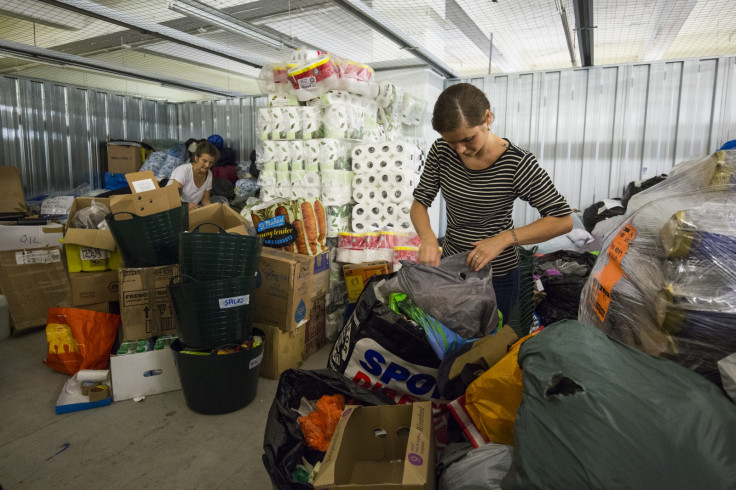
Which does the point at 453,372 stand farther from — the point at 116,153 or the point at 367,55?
the point at 116,153

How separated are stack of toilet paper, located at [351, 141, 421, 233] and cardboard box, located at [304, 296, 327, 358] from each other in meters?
0.76

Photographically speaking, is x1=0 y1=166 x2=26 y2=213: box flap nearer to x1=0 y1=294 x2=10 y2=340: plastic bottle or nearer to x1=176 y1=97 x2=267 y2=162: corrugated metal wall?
x1=0 y1=294 x2=10 y2=340: plastic bottle

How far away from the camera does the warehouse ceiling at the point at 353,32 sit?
358 cm

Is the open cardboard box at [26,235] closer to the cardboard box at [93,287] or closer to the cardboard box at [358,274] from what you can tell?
the cardboard box at [93,287]

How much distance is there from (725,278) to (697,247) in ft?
0.24

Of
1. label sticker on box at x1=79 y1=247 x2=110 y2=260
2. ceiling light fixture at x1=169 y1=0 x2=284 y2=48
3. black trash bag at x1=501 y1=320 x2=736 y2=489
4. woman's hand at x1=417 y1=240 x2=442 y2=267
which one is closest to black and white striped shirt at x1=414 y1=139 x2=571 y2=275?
woman's hand at x1=417 y1=240 x2=442 y2=267

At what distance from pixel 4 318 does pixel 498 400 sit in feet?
12.9

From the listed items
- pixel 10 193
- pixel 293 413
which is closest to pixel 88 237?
pixel 293 413

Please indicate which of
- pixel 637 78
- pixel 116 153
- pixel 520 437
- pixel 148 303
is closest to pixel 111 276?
pixel 148 303

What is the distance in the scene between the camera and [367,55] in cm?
483

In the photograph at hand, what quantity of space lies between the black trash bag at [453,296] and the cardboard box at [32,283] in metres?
3.11

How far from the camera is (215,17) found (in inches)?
143

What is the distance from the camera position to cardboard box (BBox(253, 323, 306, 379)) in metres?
2.95

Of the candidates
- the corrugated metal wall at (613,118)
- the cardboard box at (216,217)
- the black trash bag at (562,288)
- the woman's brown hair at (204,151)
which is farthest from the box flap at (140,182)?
the corrugated metal wall at (613,118)
